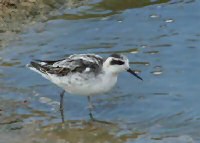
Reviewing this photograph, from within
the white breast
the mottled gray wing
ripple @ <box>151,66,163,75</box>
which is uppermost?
the mottled gray wing

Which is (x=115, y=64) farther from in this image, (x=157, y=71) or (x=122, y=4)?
(x=122, y=4)

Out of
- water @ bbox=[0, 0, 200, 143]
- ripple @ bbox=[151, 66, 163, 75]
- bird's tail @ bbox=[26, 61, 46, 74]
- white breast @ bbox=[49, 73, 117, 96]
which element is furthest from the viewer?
ripple @ bbox=[151, 66, 163, 75]

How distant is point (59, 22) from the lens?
15.5m

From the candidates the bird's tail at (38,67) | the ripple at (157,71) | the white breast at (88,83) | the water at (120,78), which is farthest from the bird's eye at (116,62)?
the ripple at (157,71)

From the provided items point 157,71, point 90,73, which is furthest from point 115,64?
point 157,71

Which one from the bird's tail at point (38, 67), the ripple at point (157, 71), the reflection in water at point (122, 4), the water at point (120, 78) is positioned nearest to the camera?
the water at point (120, 78)

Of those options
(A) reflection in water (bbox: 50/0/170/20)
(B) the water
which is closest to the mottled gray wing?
(B) the water

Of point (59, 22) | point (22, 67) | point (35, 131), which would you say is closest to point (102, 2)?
point (59, 22)

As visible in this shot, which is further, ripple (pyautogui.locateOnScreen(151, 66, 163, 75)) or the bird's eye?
ripple (pyautogui.locateOnScreen(151, 66, 163, 75))

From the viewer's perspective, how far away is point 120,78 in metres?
12.8

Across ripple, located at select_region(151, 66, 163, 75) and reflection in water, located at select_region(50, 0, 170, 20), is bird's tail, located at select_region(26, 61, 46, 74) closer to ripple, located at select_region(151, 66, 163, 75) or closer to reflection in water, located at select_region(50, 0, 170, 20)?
ripple, located at select_region(151, 66, 163, 75)

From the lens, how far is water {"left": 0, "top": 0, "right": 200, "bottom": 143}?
425 inches

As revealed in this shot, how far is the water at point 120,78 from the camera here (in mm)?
10797

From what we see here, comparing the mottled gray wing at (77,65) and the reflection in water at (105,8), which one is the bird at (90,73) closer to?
the mottled gray wing at (77,65)
